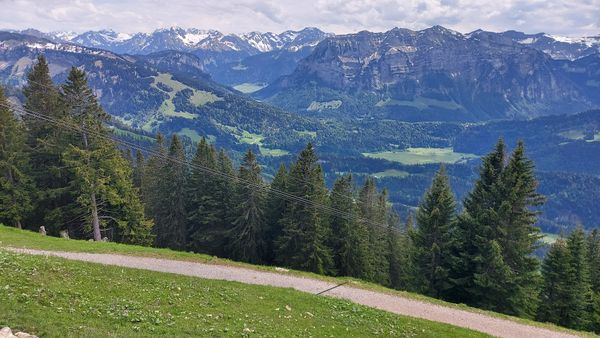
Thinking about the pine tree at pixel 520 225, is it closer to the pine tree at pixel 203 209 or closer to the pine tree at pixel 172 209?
the pine tree at pixel 203 209

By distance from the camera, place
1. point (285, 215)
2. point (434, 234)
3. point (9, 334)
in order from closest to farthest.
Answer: point (9, 334) < point (434, 234) < point (285, 215)

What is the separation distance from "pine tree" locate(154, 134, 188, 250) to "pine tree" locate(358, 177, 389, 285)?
25594 millimetres

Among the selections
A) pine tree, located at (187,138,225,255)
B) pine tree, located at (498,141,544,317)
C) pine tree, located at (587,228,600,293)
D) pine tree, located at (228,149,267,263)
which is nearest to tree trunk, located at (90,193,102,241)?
pine tree, located at (187,138,225,255)

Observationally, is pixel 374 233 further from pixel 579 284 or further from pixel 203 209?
pixel 579 284

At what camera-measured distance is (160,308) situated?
20953mm

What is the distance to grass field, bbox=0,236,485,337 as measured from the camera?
1720 cm

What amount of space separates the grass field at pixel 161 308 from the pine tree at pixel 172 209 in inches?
1367

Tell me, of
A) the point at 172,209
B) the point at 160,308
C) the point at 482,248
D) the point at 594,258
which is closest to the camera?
the point at 160,308

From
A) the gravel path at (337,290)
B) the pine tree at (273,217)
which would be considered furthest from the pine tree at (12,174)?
the pine tree at (273,217)

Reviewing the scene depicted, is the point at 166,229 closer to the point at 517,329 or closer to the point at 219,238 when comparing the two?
the point at 219,238

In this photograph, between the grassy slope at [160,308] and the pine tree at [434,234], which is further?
the pine tree at [434,234]

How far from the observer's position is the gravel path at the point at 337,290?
28969 millimetres

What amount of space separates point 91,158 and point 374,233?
131ft

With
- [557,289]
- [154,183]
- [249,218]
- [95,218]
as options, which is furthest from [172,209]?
[557,289]
